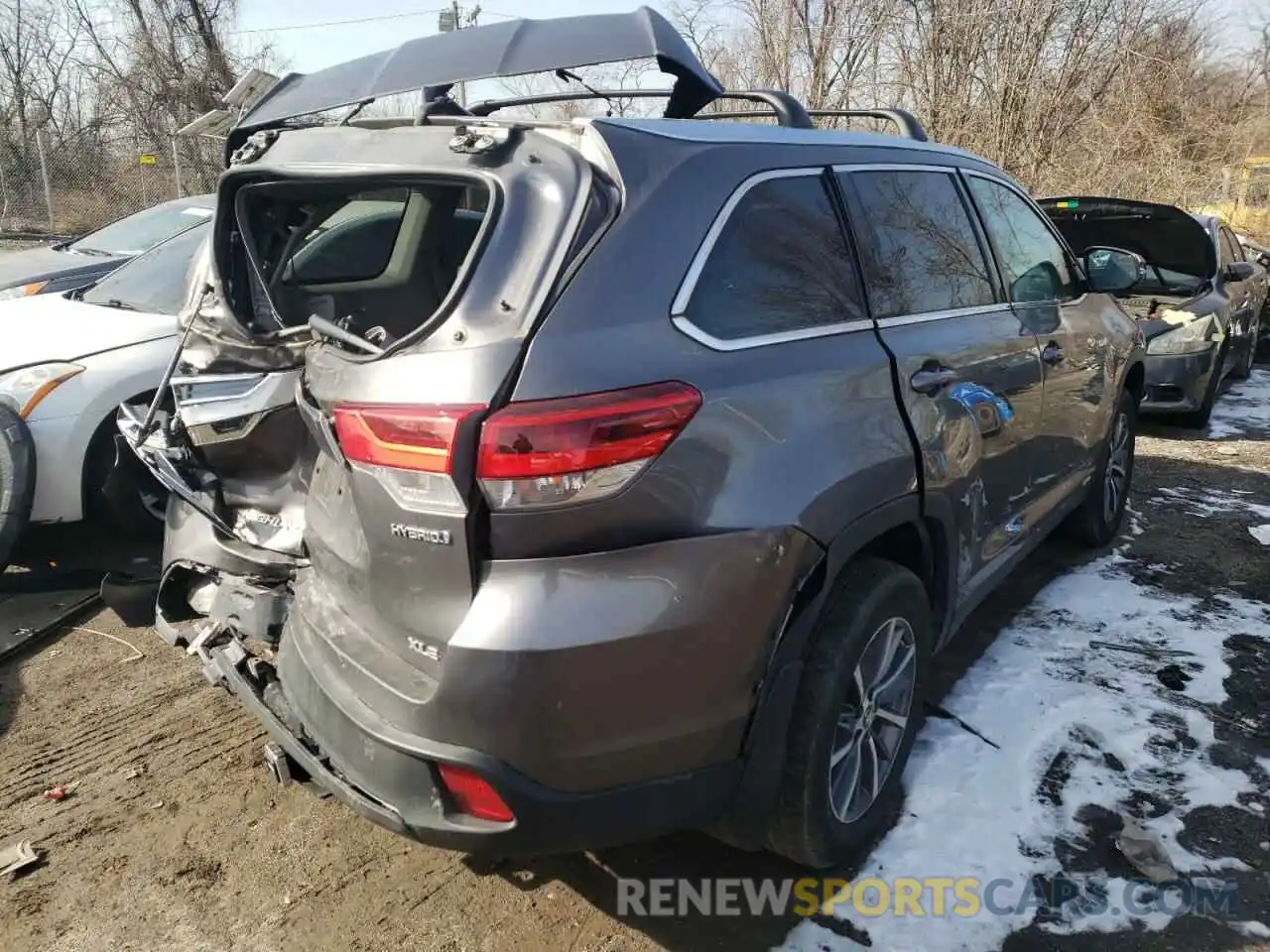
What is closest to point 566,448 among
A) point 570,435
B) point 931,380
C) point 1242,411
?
point 570,435

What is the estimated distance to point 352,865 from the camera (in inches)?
103

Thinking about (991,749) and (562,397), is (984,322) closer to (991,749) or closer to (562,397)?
(991,749)

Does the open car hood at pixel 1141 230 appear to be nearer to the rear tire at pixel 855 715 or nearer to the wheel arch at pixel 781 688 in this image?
the rear tire at pixel 855 715

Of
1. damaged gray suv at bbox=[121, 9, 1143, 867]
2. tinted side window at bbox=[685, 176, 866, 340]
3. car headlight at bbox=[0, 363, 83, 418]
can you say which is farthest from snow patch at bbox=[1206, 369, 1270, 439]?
car headlight at bbox=[0, 363, 83, 418]

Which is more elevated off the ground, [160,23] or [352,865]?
[160,23]

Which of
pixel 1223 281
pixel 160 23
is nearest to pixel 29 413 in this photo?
pixel 1223 281

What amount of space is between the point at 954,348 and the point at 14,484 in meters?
3.89

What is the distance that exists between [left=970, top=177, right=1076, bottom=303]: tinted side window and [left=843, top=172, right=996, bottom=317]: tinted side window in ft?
0.67

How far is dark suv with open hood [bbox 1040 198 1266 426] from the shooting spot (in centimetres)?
694

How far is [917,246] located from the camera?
9.61ft

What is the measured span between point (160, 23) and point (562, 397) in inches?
869

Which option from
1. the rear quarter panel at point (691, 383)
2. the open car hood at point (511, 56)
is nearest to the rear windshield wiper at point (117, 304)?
the open car hood at point (511, 56)

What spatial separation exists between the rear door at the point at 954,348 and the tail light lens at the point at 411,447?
1.30 m

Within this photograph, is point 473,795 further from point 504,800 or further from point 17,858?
point 17,858
